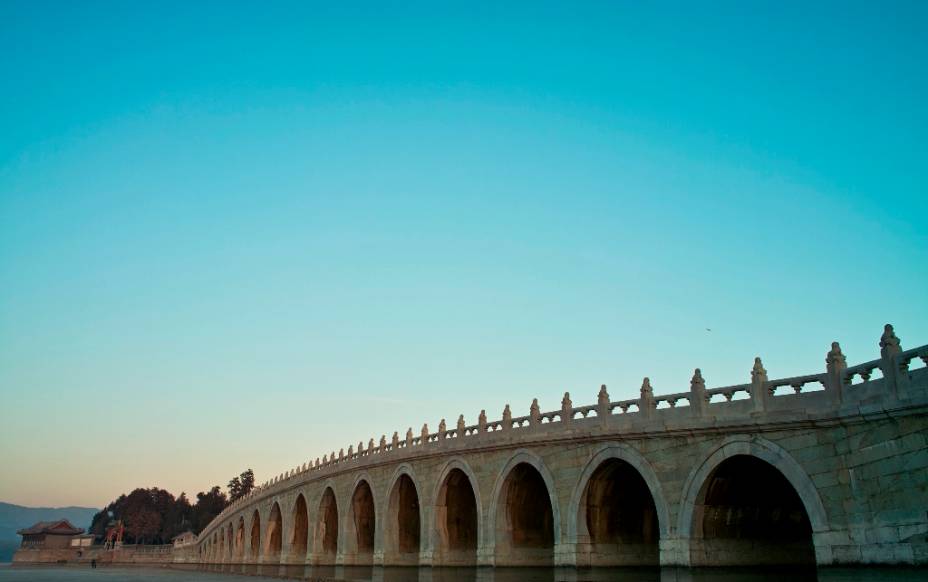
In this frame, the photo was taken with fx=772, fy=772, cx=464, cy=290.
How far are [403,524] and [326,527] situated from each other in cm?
1325

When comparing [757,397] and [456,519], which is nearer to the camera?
[757,397]

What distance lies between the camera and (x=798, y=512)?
84.2 feet

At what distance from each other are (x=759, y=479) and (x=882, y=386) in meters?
6.62

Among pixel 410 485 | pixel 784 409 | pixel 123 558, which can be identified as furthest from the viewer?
pixel 123 558

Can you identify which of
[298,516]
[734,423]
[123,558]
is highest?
[734,423]

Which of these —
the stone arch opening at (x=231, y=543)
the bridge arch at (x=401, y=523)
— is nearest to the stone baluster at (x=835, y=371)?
the bridge arch at (x=401, y=523)

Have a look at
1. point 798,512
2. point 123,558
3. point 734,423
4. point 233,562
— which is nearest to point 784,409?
point 734,423

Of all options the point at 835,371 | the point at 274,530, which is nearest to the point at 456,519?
the point at 835,371

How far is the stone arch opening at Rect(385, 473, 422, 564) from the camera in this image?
40281mm

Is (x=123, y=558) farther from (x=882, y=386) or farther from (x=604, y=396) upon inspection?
(x=882, y=386)

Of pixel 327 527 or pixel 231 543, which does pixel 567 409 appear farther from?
pixel 231 543

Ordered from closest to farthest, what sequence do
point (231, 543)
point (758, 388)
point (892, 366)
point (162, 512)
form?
point (892, 366) → point (758, 388) → point (231, 543) → point (162, 512)

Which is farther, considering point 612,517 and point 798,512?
point 612,517

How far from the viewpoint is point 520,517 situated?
32094mm
